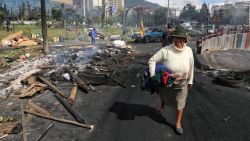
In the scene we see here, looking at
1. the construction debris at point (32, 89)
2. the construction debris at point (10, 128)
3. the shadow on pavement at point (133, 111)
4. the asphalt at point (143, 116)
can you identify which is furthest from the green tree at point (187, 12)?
the construction debris at point (10, 128)

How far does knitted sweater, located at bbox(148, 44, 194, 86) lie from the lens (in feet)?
22.3

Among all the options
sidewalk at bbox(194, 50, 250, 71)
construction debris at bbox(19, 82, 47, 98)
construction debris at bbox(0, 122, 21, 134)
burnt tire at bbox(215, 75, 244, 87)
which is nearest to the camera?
construction debris at bbox(0, 122, 21, 134)

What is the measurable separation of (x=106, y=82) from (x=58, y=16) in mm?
71176

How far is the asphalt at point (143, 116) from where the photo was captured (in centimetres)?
688

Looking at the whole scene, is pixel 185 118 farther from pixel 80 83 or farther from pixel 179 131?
pixel 80 83

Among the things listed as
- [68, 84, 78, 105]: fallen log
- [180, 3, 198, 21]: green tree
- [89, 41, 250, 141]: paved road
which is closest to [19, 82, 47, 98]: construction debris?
[68, 84, 78, 105]: fallen log

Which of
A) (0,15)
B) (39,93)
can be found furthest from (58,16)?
(39,93)

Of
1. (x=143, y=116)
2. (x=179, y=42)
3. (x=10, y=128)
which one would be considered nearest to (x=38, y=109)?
(x=10, y=128)

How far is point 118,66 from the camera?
1656 centimetres

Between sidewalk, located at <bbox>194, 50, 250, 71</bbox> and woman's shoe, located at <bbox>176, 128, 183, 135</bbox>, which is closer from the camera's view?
woman's shoe, located at <bbox>176, 128, 183, 135</bbox>

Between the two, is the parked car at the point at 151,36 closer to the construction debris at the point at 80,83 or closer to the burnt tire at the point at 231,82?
the construction debris at the point at 80,83

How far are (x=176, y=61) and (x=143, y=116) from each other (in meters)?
2.08

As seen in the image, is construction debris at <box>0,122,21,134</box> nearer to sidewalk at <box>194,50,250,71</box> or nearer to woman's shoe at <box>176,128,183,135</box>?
woman's shoe at <box>176,128,183,135</box>

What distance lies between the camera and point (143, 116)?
27.0 feet
